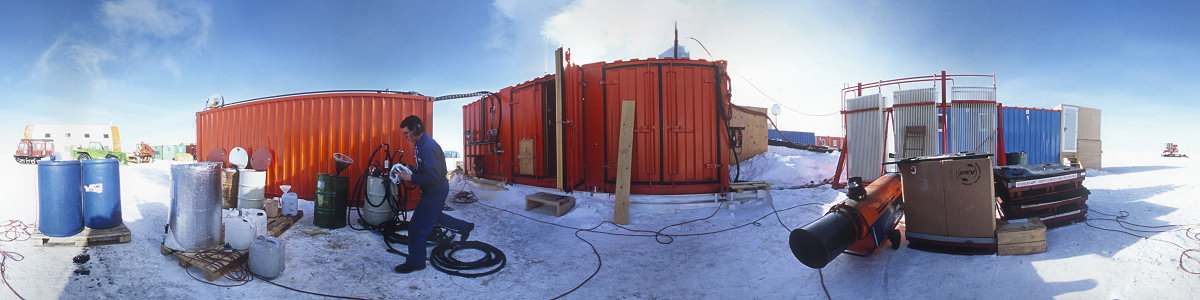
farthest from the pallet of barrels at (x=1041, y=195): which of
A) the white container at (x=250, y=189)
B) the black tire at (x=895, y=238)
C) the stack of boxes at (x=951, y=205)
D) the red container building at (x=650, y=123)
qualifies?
the white container at (x=250, y=189)

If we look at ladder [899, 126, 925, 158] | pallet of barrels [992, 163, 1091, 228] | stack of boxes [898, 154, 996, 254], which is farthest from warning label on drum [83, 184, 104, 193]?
ladder [899, 126, 925, 158]

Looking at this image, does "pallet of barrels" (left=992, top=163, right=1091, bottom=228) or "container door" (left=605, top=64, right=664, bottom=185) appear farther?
"container door" (left=605, top=64, right=664, bottom=185)

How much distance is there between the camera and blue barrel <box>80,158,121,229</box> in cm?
455

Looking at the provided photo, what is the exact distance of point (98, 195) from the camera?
459 cm

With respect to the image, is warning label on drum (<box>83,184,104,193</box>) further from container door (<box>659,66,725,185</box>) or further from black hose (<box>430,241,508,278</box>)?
container door (<box>659,66,725,185</box>)

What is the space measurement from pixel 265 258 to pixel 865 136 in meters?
11.2

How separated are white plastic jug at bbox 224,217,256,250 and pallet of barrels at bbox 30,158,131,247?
1.17m

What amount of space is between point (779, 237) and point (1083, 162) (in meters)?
18.0

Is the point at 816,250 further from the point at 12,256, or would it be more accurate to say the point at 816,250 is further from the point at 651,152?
the point at 12,256

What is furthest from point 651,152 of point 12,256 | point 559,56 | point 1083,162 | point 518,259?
point 1083,162

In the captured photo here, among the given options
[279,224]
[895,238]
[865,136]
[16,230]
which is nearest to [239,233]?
[279,224]

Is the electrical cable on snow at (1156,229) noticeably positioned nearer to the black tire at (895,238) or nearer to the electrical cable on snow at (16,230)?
the black tire at (895,238)

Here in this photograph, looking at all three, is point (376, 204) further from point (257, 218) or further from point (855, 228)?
point (855, 228)

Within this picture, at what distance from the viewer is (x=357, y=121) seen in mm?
7434
